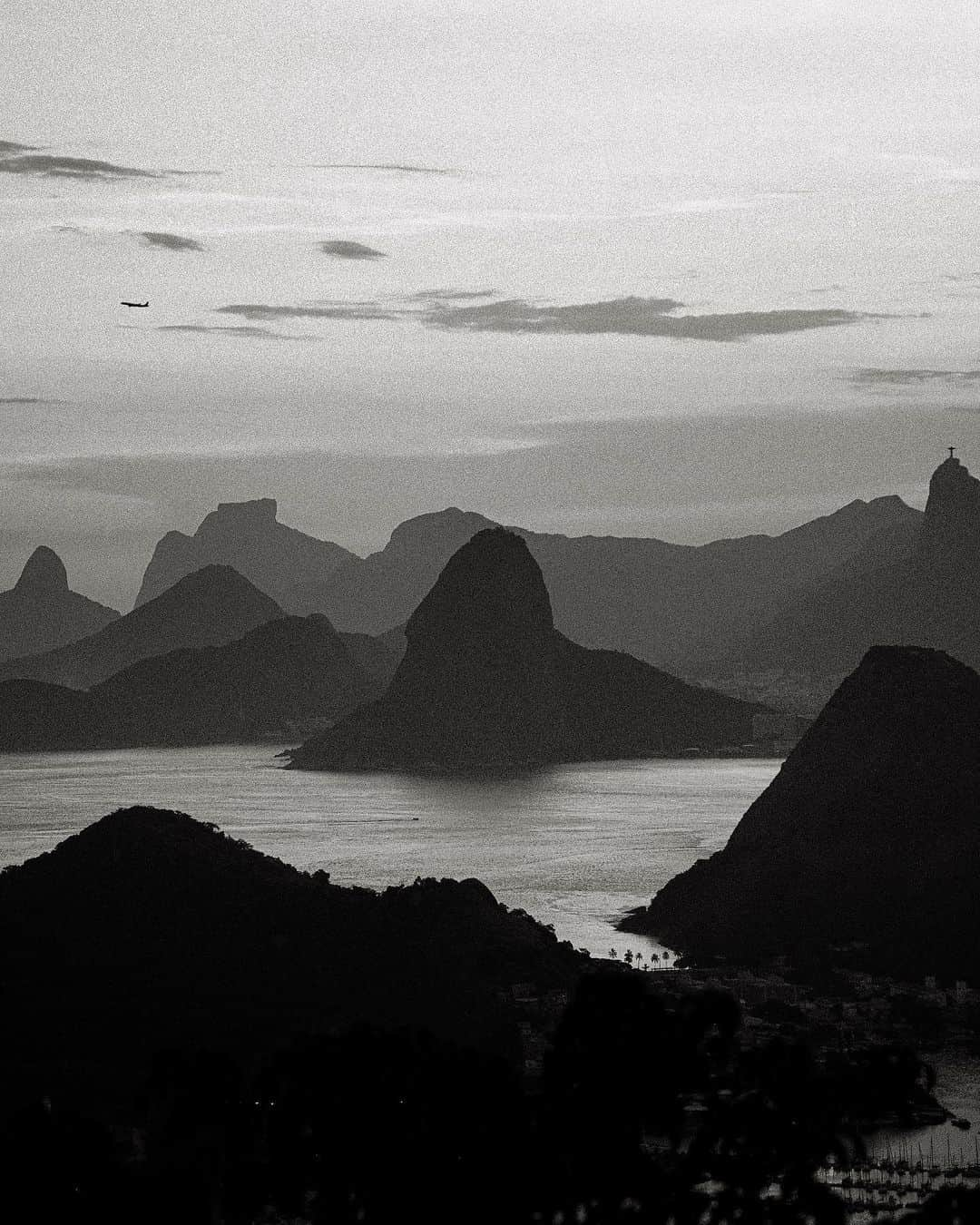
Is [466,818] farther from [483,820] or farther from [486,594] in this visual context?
[486,594]

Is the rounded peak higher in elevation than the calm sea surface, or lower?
higher

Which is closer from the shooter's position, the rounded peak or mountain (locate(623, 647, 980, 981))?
mountain (locate(623, 647, 980, 981))

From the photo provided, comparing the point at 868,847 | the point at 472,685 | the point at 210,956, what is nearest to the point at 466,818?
the point at 868,847

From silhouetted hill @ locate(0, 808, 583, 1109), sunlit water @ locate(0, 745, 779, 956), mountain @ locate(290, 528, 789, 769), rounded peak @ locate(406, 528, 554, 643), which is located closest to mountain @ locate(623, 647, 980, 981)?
sunlit water @ locate(0, 745, 779, 956)

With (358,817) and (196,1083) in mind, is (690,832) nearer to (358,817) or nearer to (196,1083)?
(358,817)

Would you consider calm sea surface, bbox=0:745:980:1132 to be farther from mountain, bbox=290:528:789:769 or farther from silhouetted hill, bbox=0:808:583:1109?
silhouetted hill, bbox=0:808:583:1109

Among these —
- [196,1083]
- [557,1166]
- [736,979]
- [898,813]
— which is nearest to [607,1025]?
[557,1166]
